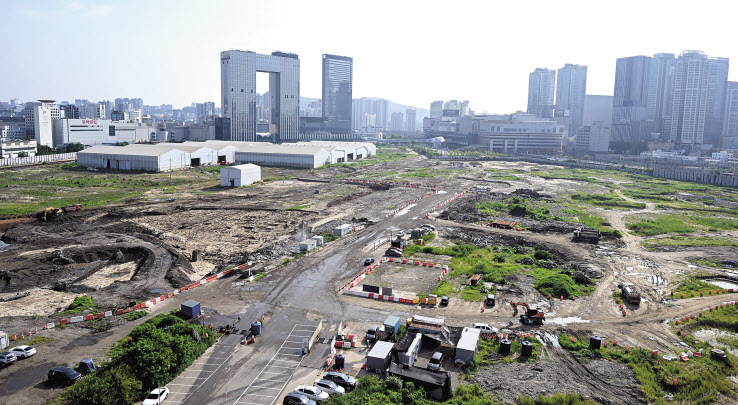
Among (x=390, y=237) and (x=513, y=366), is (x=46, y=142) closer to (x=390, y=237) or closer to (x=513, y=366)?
(x=390, y=237)

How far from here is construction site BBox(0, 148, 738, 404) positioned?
2259cm

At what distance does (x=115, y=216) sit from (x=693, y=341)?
5449 centimetres

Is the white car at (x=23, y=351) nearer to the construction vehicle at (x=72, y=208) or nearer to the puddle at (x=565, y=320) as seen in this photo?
the puddle at (x=565, y=320)

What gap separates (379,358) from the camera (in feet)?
72.7

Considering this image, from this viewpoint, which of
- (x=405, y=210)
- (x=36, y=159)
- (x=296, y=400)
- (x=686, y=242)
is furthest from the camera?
(x=36, y=159)

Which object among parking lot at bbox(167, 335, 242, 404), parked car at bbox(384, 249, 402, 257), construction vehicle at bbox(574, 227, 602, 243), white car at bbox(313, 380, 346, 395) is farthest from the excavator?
construction vehicle at bbox(574, 227, 602, 243)

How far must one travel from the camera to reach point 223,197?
69875mm

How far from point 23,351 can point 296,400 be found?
45.3 feet

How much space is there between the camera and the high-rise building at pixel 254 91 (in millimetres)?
167125

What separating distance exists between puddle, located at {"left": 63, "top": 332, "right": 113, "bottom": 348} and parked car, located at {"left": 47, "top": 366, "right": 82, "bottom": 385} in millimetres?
3270

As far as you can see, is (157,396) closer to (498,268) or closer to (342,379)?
(342,379)

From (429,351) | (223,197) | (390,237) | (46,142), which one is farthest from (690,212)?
(46,142)

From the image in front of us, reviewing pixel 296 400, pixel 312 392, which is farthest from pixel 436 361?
pixel 296 400

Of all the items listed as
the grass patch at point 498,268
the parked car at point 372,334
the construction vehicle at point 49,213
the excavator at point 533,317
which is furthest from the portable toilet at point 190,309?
the construction vehicle at point 49,213
